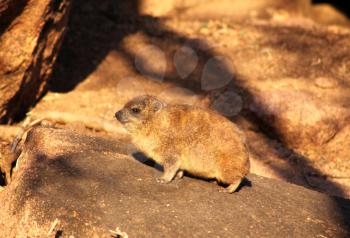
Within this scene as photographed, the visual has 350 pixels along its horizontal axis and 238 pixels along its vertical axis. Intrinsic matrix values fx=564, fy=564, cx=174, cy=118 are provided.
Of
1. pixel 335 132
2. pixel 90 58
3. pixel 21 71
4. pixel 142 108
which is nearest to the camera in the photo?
pixel 142 108

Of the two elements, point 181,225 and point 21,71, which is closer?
point 181,225

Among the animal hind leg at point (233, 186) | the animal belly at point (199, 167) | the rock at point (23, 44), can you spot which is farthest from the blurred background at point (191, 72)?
the animal hind leg at point (233, 186)

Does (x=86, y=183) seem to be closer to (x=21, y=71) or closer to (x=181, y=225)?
(x=181, y=225)

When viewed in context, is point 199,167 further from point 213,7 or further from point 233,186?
point 213,7

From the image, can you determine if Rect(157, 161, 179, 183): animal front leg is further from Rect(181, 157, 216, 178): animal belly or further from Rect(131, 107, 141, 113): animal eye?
Rect(131, 107, 141, 113): animal eye

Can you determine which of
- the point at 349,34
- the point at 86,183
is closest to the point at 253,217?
the point at 86,183

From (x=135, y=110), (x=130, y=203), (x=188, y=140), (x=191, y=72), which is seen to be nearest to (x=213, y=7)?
(x=191, y=72)

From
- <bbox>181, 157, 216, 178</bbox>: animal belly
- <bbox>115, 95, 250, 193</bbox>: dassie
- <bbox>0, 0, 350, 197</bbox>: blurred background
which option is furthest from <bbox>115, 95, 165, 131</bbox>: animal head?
<bbox>0, 0, 350, 197</bbox>: blurred background
